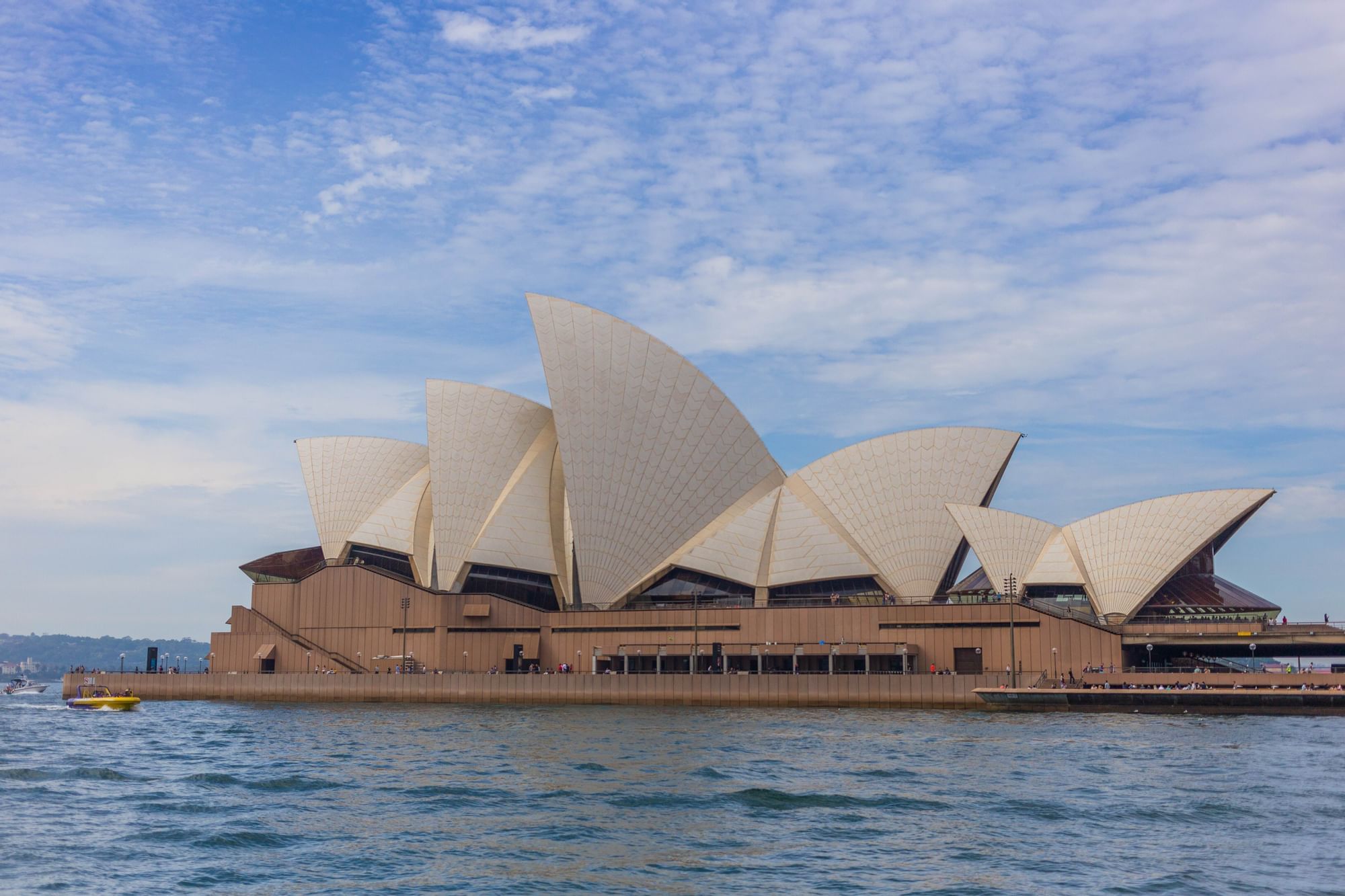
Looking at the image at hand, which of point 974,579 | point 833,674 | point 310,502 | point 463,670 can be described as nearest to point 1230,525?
point 974,579

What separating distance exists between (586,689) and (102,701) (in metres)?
20.5

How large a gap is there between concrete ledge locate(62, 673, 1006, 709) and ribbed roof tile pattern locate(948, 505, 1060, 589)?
6.58 meters

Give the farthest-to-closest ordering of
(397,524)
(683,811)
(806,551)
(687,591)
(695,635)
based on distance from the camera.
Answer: (397,524), (687,591), (806,551), (695,635), (683,811)

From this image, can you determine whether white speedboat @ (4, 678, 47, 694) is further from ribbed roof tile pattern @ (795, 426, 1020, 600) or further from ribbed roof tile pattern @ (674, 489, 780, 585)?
ribbed roof tile pattern @ (795, 426, 1020, 600)

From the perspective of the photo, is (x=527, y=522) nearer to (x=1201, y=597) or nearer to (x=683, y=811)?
(x=1201, y=597)

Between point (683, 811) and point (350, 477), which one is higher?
point (350, 477)

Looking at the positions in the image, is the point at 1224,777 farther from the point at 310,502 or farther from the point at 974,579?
the point at 310,502

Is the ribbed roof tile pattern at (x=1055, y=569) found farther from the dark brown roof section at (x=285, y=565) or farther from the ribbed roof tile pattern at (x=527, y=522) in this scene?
the dark brown roof section at (x=285, y=565)

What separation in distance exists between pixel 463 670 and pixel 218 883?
4060cm

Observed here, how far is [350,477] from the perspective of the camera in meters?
63.2

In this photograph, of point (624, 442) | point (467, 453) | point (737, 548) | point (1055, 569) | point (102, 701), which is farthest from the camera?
point (467, 453)

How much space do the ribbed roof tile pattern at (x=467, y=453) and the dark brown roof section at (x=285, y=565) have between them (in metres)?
9.88

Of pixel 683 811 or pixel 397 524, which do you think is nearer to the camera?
pixel 683 811

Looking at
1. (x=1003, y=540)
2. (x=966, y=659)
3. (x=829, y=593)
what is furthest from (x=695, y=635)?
(x=1003, y=540)
